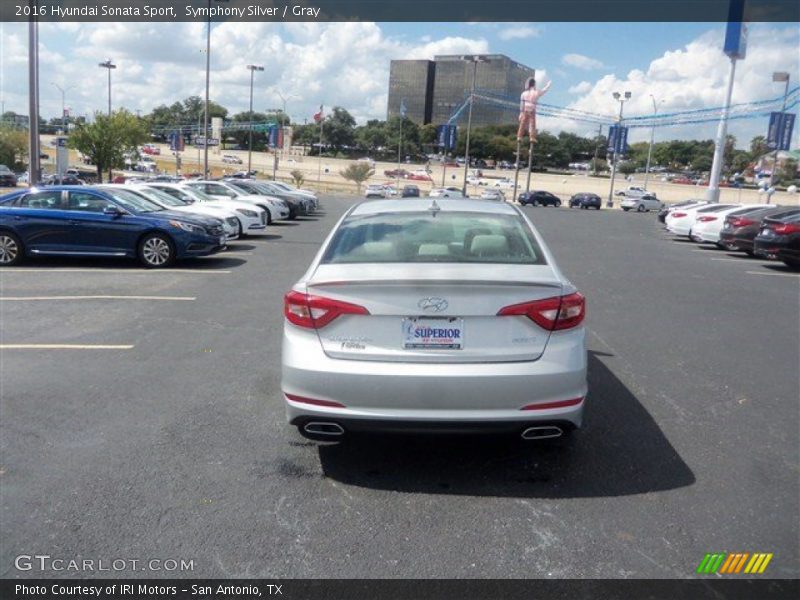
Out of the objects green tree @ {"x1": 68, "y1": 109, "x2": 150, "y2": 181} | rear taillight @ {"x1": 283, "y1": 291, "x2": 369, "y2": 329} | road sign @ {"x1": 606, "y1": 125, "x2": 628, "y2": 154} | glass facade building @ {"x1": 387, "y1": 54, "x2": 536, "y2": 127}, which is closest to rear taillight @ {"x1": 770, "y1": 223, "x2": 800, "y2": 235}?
rear taillight @ {"x1": 283, "y1": 291, "x2": 369, "y2": 329}

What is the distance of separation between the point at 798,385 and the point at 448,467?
382 cm

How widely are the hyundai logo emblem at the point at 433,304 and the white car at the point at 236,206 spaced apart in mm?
15047

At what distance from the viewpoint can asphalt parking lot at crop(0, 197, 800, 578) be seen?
11.0ft

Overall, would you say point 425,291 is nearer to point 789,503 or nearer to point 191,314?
point 789,503

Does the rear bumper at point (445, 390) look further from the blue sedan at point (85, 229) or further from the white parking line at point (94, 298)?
the blue sedan at point (85, 229)

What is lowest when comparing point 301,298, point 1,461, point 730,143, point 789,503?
point 1,461

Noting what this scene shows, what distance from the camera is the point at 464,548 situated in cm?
336

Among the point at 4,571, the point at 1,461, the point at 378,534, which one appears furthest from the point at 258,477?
the point at 1,461

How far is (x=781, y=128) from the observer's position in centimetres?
4381

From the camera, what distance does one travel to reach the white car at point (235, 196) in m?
21.6

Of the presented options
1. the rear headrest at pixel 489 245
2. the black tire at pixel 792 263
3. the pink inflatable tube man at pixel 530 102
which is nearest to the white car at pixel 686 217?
the black tire at pixel 792 263

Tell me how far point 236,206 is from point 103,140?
29639 mm
